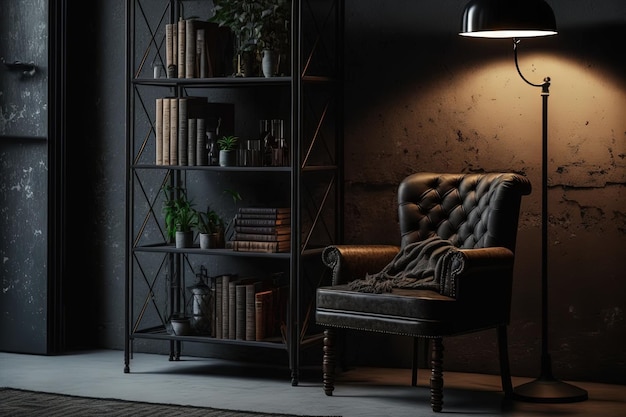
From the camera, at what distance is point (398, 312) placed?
4.98 m

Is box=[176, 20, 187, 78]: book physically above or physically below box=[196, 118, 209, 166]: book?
above

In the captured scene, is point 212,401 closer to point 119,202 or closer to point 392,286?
point 392,286

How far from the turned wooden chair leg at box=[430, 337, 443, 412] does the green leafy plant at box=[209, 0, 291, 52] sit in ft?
5.91

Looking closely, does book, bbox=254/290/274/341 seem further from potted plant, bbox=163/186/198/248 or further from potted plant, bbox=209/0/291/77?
potted plant, bbox=209/0/291/77

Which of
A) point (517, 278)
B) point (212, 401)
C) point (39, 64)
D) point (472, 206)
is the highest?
A: point (39, 64)

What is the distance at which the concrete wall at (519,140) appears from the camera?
5590 millimetres

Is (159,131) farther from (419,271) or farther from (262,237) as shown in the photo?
(419,271)

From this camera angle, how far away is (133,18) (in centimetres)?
620

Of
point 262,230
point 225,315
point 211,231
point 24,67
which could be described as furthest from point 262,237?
point 24,67

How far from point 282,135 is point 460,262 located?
52.9 inches

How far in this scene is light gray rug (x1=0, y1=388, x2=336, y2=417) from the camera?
4836 millimetres

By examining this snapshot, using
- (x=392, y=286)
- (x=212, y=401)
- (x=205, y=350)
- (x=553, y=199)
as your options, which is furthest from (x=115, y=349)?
(x=553, y=199)

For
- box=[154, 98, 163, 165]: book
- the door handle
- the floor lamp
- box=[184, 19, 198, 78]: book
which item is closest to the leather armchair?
the floor lamp

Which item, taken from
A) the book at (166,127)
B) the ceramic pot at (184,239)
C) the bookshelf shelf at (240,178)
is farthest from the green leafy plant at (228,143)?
the ceramic pot at (184,239)
